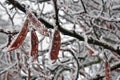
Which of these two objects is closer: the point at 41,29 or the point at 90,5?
the point at 41,29

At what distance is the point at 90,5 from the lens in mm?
3914

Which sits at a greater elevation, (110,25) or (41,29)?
(41,29)

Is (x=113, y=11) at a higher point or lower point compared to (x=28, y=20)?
lower

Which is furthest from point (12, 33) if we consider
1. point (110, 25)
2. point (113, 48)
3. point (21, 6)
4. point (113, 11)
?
point (113, 11)

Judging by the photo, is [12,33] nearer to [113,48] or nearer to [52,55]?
[52,55]

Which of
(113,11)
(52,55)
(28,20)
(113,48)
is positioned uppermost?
(28,20)

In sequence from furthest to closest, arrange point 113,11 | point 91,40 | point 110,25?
point 113,11 → point 110,25 → point 91,40

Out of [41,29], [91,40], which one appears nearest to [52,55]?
[41,29]

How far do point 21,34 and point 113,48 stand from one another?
572 mm

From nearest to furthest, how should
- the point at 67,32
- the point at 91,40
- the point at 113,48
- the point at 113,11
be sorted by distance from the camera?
the point at 67,32
the point at 91,40
the point at 113,48
the point at 113,11

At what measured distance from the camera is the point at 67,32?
1.20 m

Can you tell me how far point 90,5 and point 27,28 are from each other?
9.78 feet

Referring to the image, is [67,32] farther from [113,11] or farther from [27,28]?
[113,11]

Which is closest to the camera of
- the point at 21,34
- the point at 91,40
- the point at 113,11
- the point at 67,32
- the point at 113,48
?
the point at 21,34
